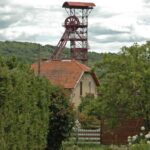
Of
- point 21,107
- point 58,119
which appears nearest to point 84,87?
point 58,119

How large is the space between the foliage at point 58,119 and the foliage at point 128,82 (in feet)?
28.1

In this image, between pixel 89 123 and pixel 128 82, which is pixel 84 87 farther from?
pixel 128 82

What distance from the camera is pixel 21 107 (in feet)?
59.3

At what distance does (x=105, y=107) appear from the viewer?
35469 millimetres

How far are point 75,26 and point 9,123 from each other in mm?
53875

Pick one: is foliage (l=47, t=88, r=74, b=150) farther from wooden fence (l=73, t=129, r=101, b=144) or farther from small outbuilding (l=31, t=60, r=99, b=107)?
small outbuilding (l=31, t=60, r=99, b=107)

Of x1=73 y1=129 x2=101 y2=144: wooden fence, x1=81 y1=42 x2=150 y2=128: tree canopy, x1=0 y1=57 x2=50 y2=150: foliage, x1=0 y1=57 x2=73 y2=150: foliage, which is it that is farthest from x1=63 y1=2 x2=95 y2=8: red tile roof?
x1=0 y1=57 x2=50 y2=150: foliage

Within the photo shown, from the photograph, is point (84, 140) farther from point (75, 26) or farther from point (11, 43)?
point (11, 43)

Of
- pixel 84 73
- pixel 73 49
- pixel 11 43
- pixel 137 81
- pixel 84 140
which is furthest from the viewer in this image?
pixel 11 43

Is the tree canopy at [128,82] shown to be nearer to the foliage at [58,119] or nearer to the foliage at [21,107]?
the foliage at [58,119]

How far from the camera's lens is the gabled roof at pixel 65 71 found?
64750 millimetres

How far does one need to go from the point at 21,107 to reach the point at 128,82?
16.8 m

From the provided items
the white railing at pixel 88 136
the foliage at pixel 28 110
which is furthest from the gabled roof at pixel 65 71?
the foliage at pixel 28 110

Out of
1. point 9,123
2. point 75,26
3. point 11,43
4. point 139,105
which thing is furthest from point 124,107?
point 11,43
